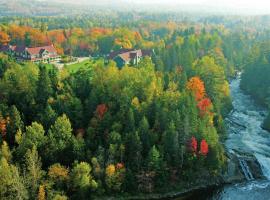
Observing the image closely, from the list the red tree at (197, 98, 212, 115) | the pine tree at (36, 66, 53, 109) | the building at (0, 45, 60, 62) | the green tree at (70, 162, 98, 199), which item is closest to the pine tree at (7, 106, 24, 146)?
the pine tree at (36, 66, 53, 109)

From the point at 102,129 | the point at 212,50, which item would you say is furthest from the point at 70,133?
the point at 212,50

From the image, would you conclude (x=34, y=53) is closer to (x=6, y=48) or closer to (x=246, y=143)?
(x=6, y=48)

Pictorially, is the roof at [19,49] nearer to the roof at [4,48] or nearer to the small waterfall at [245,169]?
the roof at [4,48]

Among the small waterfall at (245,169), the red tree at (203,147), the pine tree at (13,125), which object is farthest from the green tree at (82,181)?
the small waterfall at (245,169)

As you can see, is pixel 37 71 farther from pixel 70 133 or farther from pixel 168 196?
pixel 168 196

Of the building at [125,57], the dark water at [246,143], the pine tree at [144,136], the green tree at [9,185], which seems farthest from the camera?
the building at [125,57]
